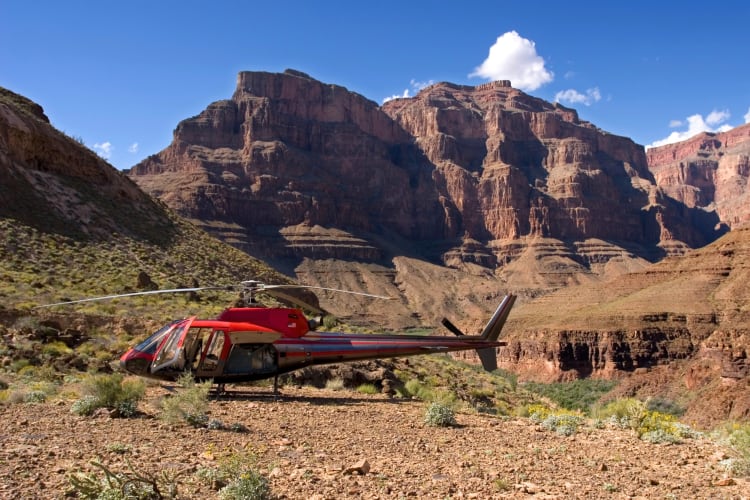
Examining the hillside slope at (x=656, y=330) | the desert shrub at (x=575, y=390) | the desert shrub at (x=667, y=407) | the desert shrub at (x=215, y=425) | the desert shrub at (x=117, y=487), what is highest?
the desert shrub at (x=117, y=487)

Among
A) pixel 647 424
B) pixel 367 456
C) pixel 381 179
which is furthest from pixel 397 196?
pixel 367 456

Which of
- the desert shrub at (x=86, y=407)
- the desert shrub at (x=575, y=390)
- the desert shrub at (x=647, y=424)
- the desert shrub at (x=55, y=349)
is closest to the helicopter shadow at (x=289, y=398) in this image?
the desert shrub at (x=86, y=407)

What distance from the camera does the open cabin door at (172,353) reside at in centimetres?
1201

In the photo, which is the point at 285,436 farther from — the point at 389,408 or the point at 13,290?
the point at 13,290

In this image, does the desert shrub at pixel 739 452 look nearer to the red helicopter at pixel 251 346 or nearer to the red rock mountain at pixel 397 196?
the red helicopter at pixel 251 346

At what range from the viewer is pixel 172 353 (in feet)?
39.7

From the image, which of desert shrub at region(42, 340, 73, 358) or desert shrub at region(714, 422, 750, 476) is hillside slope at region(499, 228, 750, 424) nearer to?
desert shrub at region(714, 422, 750, 476)

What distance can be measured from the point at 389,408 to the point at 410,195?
165 metres

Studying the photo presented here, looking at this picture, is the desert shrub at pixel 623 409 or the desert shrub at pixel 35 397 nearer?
the desert shrub at pixel 623 409

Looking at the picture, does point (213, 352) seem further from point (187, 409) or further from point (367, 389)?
point (367, 389)

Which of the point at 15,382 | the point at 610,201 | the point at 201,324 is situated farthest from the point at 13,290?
the point at 610,201

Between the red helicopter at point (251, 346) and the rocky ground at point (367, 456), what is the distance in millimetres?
1832

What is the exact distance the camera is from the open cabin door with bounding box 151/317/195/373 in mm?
12008

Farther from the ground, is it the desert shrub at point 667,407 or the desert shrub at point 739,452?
the desert shrub at point 739,452
